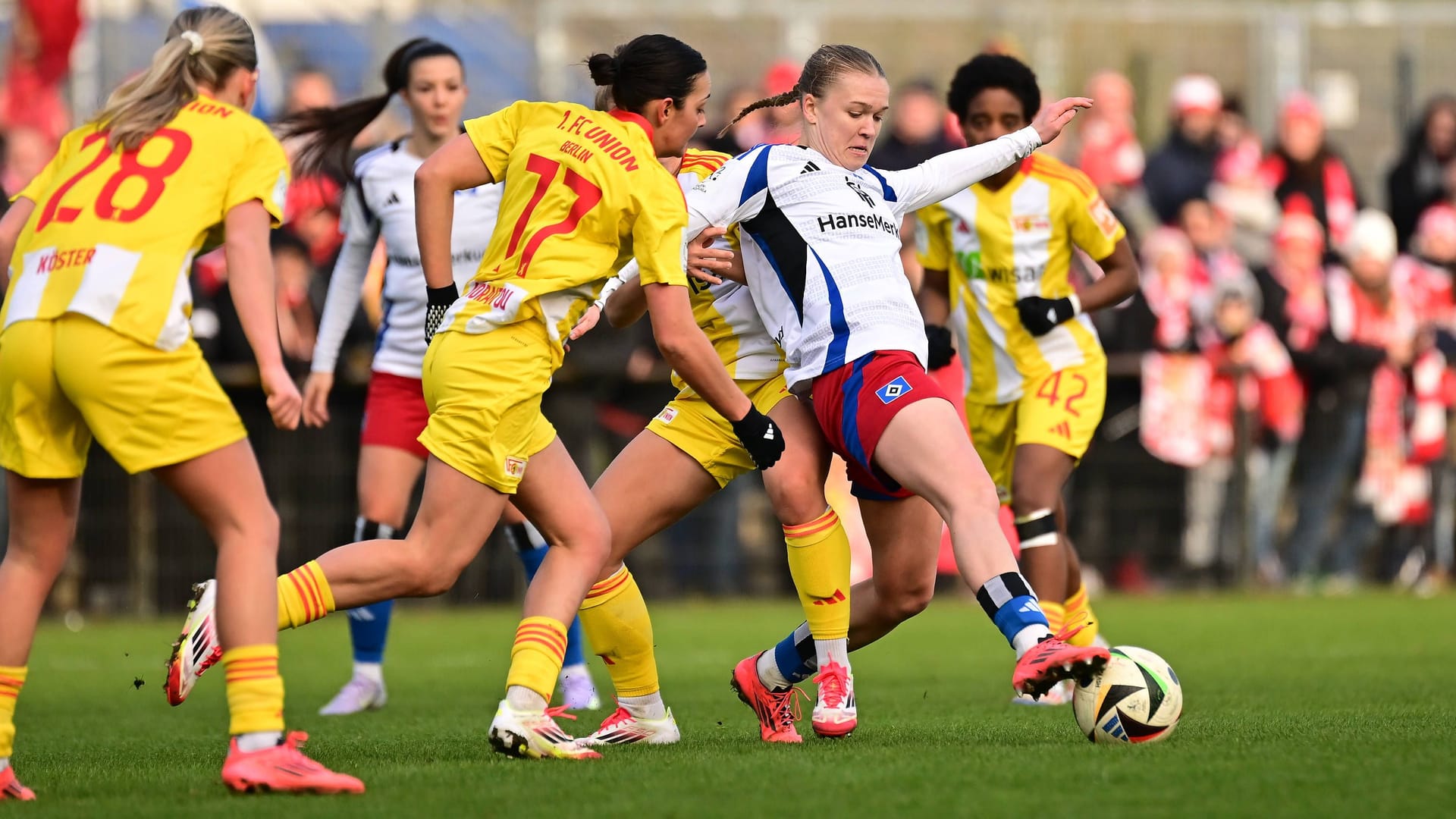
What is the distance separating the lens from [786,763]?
5387 millimetres

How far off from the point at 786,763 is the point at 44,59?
1112cm

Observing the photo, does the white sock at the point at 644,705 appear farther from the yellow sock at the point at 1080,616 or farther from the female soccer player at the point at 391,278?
the yellow sock at the point at 1080,616

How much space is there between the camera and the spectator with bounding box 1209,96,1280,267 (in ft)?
49.9

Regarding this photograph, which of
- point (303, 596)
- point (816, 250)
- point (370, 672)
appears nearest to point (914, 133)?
point (370, 672)

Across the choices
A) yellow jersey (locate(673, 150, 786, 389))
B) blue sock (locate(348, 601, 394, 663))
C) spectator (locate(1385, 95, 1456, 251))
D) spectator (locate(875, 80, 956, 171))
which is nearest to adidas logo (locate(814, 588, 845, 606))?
yellow jersey (locate(673, 150, 786, 389))

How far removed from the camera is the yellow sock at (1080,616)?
7785 millimetres

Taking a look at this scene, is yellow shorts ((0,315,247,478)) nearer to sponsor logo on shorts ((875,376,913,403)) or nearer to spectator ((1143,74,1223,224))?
sponsor logo on shorts ((875,376,913,403))

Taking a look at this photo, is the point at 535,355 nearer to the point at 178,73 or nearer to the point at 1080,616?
the point at 178,73

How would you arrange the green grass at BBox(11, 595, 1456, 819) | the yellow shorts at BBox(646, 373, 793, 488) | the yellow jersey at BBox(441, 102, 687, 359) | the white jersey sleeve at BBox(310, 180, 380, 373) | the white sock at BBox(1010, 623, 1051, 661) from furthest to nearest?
the white jersey sleeve at BBox(310, 180, 380, 373) → the yellow shorts at BBox(646, 373, 793, 488) → the yellow jersey at BBox(441, 102, 687, 359) → the white sock at BBox(1010, 623, 1051, 661) → the green grass at BBox(11, 595, 1456, 819)

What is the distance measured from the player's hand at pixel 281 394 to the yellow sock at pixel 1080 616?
3.88m

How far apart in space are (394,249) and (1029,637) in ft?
12.7

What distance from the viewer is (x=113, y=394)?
4789 mm

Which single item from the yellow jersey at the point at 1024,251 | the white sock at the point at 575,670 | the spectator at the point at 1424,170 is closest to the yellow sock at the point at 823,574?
the white sock at the point at 575,670

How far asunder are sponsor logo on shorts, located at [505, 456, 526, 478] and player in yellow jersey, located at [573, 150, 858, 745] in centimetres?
60
